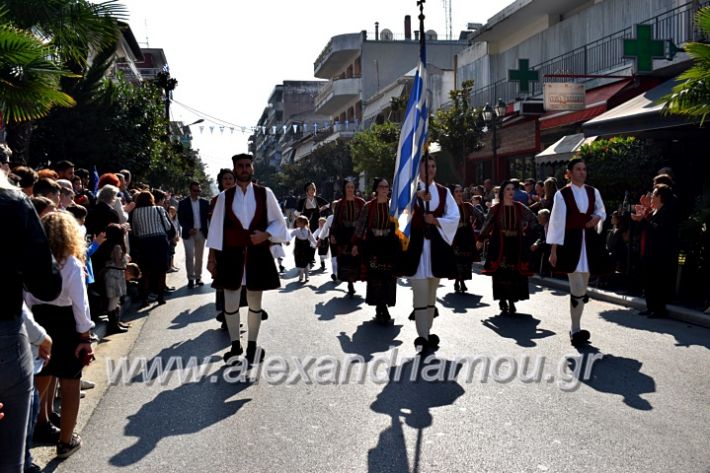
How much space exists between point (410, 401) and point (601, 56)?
65.1 ft

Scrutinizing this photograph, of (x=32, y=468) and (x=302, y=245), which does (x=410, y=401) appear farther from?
(x=302, y=245)

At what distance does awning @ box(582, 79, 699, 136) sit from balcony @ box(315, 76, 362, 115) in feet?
142

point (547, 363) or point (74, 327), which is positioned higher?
point (74, 327)

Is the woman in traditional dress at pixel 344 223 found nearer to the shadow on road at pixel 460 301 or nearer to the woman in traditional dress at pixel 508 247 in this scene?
the shadow on road at pixel 460 301

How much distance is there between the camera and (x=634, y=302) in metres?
11.0

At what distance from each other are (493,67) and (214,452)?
28.8 metres

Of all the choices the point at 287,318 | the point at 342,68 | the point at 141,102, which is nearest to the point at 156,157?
the point at 141,102

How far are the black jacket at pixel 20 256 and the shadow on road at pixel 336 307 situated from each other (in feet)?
23.9

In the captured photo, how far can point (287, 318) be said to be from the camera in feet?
33.5

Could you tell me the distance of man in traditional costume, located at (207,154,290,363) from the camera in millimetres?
7570

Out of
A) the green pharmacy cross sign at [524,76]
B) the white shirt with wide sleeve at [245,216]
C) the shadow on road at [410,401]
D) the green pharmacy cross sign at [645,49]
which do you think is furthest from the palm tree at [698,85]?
the green pharmacy cross sign at [524,76]

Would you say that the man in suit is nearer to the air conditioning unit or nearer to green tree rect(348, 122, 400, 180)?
the air conditioning unit

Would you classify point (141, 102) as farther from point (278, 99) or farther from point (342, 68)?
point (278, 99)

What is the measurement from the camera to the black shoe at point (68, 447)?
4.92 metres
